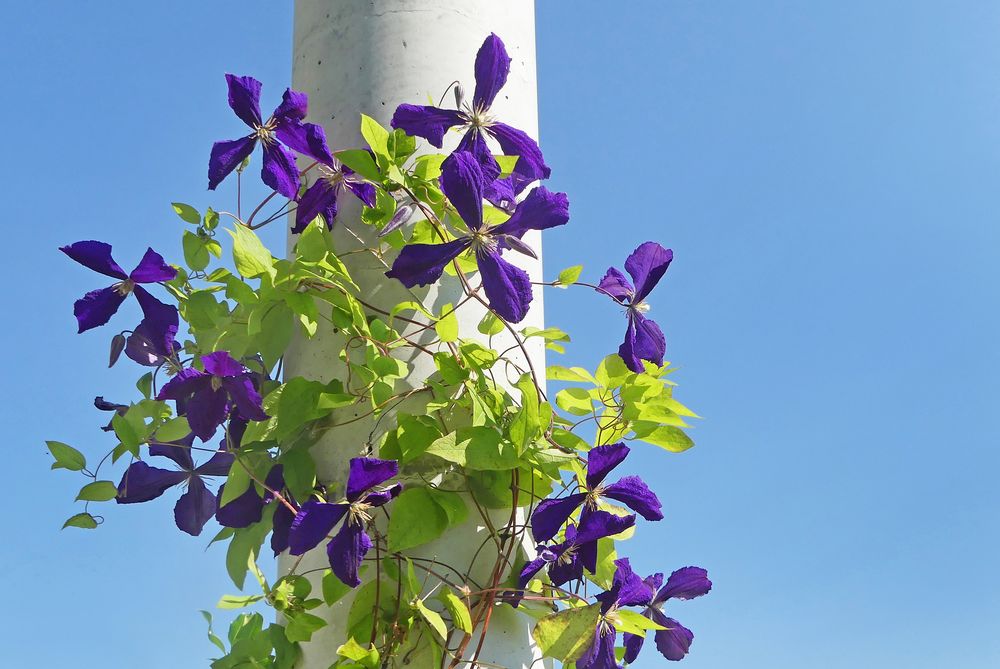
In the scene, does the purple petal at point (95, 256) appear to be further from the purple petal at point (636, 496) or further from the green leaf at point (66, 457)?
the purple petal at point (636, 496)

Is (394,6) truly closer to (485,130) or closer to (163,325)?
(485,130)

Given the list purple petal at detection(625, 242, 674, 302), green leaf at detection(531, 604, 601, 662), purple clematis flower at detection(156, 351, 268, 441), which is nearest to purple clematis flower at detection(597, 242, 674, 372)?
purple petal at detection(625, 242, 674, 302)

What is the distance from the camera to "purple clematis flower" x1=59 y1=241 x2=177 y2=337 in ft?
3.91

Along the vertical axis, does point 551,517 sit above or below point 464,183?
below

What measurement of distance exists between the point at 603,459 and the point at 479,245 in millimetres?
260

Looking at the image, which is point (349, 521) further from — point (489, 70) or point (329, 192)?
point (489, 70)

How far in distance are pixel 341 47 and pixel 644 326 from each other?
1.70 ft

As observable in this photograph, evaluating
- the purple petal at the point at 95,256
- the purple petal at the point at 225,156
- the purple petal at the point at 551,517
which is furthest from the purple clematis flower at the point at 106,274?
the purple petal at the point at 551,517

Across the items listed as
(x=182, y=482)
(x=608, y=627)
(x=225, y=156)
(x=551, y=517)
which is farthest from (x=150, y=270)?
(x=608, y=627)

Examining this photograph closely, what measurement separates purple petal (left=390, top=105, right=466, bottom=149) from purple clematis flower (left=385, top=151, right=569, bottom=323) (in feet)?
0.39

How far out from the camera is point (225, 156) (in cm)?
123

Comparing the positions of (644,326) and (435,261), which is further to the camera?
(644,326)

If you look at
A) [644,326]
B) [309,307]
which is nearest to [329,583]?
[309,307]

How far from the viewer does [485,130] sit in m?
1.20
